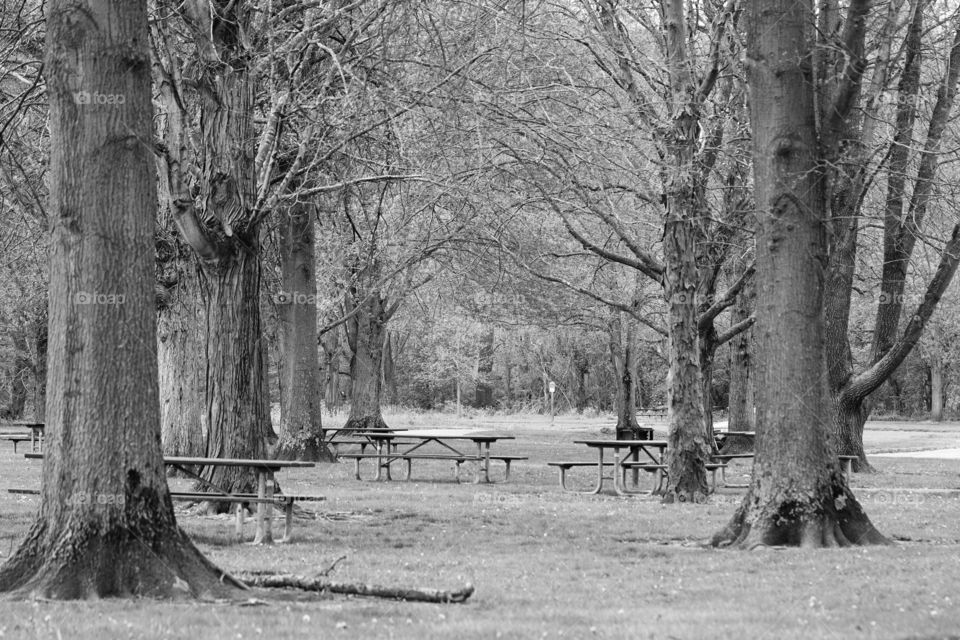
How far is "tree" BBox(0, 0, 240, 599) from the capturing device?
300 inches

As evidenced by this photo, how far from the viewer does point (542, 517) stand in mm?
13477

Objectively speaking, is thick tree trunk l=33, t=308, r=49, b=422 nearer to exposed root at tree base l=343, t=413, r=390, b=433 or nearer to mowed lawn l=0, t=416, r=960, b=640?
exposed root at tree base l=343, t=413, r=390, b=433

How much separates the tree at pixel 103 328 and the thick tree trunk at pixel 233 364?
510 centimetres

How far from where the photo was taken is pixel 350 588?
7.81 metres

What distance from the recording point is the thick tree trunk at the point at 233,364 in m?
13.2

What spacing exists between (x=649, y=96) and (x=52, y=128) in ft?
42.3

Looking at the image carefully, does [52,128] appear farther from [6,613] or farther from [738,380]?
[738,380]

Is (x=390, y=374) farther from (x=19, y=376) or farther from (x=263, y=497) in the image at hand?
(x=263, y=497)

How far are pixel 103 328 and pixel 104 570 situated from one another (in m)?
1.57

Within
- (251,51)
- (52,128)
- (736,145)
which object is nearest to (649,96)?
(736,145)

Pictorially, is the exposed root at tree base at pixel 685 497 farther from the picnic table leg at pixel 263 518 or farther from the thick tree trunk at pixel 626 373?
the thick tree trunk at pixel 626 373

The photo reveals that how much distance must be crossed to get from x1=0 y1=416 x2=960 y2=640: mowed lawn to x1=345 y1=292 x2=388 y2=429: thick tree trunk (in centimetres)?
1671
